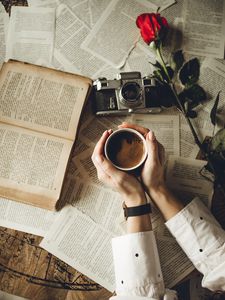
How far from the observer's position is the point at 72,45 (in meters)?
1.02

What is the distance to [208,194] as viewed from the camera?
37.1 inches

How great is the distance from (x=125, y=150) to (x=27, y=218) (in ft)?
1.15

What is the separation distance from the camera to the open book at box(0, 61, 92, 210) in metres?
0.92

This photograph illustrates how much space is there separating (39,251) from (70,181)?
21 cm

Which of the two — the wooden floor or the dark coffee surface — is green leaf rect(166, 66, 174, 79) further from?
A: the wooden floor

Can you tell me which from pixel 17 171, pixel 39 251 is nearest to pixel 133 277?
pixel 39 251

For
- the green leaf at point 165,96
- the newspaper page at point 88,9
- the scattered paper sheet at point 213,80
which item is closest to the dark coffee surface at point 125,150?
the green leaf at point 165,96

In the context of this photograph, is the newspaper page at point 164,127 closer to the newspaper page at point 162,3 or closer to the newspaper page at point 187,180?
the newspaper page at point 187,180

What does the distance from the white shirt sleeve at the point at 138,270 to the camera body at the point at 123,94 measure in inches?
13.8

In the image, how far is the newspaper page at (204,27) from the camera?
3.36ft

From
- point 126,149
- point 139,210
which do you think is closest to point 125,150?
point 126,149

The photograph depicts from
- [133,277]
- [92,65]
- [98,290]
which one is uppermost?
[92,65]

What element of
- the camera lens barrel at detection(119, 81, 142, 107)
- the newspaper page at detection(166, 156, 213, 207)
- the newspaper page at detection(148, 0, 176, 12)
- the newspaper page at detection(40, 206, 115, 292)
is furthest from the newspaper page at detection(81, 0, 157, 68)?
the newspaper page at detection(40, 206, 115, 292)

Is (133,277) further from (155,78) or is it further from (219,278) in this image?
(155,78)
